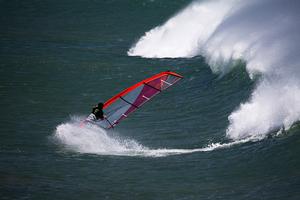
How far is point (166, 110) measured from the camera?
61.8 ft

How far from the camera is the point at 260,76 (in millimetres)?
18578

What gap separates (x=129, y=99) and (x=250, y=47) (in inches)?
236

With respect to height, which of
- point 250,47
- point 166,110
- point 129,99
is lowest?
point 129,99

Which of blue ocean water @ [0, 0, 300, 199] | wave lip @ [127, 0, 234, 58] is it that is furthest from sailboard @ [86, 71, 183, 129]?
wave lip @ [127, 0, 234, 58]

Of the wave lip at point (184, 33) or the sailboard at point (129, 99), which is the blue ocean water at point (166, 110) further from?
the sailboard at point (129, 99)

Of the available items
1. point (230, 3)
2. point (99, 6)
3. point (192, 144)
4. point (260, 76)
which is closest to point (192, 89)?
point (260, 76)

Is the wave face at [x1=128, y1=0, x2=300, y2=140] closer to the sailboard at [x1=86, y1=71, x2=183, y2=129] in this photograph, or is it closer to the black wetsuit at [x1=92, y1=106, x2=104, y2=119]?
the sailboard at [x1=86, y1=71, x2=183, y2=129]

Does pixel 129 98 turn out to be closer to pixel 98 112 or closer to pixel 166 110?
pixel 98 112

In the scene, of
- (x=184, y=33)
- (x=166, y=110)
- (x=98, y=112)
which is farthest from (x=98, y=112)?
(x=184, y=33)

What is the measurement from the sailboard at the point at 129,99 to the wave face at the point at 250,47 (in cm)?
188

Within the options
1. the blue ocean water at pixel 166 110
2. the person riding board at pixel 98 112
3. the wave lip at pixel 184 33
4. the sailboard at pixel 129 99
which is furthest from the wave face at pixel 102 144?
the wave lip at pixel 184 33

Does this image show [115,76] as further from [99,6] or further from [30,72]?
[99,6]

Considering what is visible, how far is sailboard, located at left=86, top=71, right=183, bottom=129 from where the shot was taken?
1577cm

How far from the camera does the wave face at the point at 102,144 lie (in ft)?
49.3
